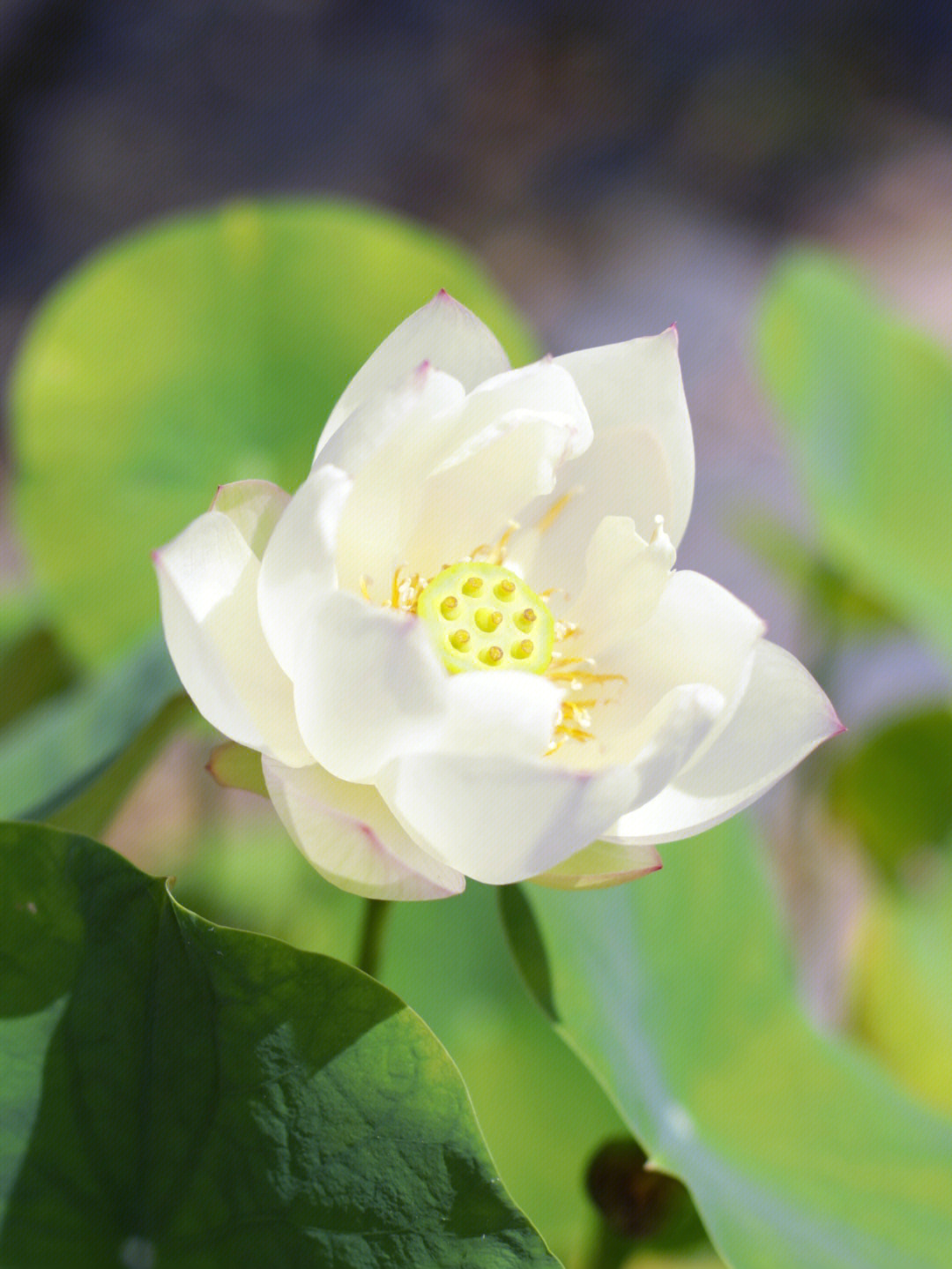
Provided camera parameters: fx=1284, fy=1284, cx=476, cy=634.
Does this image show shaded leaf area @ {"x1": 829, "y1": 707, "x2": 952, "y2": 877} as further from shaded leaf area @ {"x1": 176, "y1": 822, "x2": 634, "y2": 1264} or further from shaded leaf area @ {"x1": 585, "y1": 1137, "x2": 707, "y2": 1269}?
shaded leaf area @ {"x1": 585, "y1": 1137, "x2": 707, "y2": 1269}

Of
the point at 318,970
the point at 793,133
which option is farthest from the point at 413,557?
the point at 793,133

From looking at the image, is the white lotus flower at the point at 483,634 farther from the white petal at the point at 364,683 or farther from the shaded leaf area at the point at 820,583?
the shaded leaf area at the point at 820,583

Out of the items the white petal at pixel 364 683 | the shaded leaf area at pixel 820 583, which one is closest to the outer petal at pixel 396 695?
the white petal at pixel 364 683

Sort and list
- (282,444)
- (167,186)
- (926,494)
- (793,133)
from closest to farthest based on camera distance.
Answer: (282,444) → (926,494) → (167,186) → (793,133)

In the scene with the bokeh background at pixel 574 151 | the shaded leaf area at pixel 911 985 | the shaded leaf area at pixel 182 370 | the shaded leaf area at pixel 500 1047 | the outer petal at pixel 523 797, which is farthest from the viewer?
the bokeh background at pixel 574 151

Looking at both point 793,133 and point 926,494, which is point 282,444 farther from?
point 793,133

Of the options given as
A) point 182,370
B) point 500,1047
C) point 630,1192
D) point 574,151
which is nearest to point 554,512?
point 630,1192
